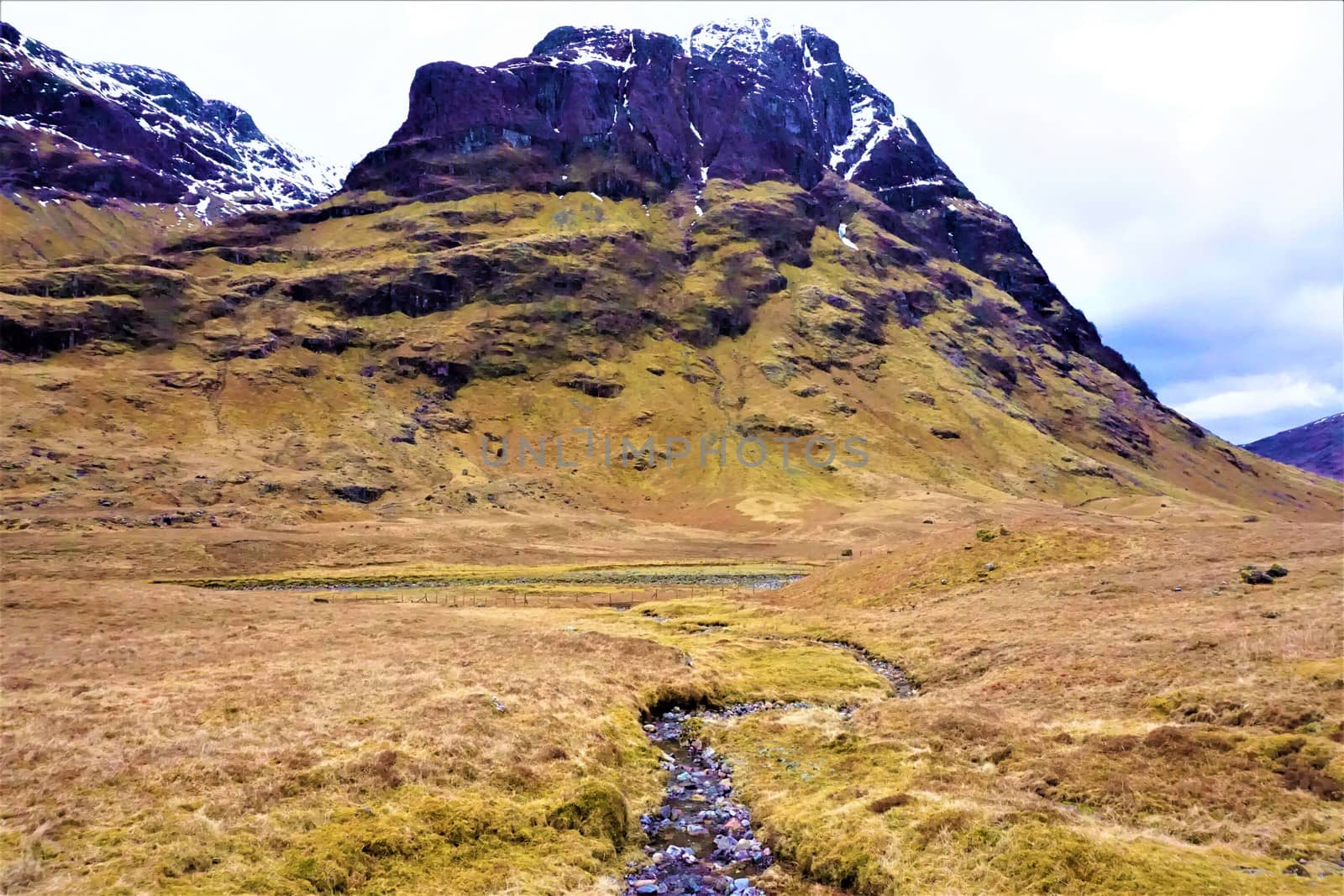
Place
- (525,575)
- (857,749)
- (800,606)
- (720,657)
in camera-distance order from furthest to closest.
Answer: (525,575) → (800,606) → (720,657) → (857,749)

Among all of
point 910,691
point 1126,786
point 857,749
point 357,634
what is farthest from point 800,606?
point 1126,786

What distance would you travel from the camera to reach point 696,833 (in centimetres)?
2106

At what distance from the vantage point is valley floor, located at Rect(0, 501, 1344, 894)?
16297 mm

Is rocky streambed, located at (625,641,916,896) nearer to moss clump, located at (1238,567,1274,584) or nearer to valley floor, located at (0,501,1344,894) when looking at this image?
valley floor, located at (0,501,1344,894)

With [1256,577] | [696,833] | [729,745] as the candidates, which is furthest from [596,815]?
[1256,577]

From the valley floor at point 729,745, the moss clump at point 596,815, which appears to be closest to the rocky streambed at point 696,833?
the valley floor at point 729,745

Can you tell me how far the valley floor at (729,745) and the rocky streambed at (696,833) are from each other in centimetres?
63

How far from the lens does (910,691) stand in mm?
36906

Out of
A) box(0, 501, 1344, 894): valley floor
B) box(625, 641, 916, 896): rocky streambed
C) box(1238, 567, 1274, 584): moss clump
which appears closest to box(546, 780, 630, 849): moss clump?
box(0, 501, 1344, 894): valley floor

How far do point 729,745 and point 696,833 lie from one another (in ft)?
26.1

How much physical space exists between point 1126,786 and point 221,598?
73.3m

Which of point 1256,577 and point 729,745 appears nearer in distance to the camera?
point 729,745

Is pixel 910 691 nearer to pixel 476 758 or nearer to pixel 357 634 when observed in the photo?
pixel 476 758

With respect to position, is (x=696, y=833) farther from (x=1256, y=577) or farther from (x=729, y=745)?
(x=1256, y=577)
